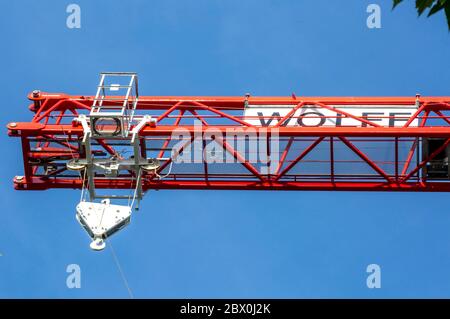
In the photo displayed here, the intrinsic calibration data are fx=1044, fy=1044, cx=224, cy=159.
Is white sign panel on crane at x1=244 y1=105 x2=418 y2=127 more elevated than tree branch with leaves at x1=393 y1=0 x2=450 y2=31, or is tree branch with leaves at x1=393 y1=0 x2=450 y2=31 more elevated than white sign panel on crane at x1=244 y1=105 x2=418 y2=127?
tree branch with leaves at x1=393 y1=0 x2=450 y2=31

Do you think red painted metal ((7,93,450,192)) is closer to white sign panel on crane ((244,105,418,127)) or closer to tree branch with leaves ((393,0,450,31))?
white sign panel on crane ((244,105,418,127))

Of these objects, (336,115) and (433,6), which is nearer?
(433,6)

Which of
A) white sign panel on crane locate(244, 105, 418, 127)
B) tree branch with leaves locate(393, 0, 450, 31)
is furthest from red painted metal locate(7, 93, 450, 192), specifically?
tree branch with leaves locate(393, 0, 450, 31)

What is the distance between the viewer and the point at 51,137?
28109 millimetres

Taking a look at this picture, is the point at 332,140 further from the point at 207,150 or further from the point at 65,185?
the point at 65,185

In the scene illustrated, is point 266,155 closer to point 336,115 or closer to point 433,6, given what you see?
point 336,115

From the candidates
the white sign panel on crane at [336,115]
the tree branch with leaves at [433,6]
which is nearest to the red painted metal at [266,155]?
the white sign panel on crane at [336,115]

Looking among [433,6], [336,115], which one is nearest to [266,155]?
[336,115]

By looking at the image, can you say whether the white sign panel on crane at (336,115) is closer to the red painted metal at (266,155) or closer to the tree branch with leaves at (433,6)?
the red painted metal at (266,155)

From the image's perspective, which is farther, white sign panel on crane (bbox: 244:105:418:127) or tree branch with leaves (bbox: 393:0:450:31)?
white sign panel on crane (bbox: 244:105:418:127)

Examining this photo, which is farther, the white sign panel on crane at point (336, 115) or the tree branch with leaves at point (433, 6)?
the white sign panel on crane at point (336, 115)
